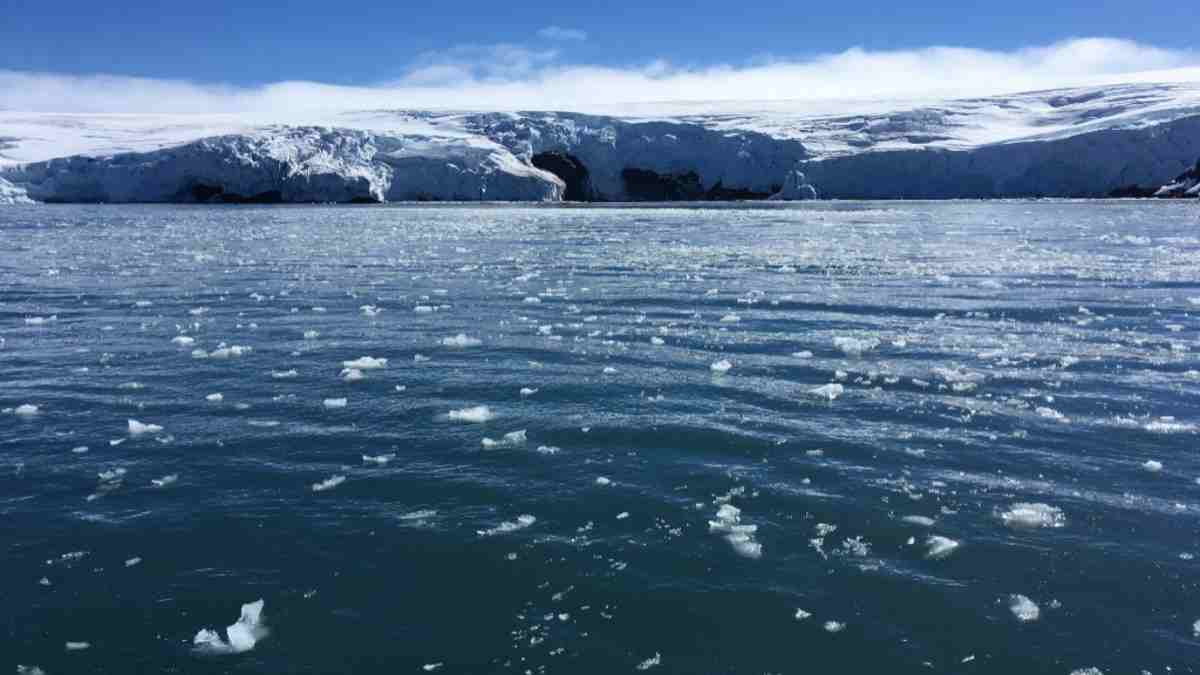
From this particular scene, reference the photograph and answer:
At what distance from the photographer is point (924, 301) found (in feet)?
53.2

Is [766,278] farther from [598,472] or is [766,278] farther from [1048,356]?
[598,472]

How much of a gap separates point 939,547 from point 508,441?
12.4 feet

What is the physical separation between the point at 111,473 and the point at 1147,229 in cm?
3510

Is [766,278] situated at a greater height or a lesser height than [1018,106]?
lesser

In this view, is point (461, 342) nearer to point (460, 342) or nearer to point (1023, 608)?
point (460, 342)

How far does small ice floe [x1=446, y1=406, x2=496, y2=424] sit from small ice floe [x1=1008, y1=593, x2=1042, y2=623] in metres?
5.05

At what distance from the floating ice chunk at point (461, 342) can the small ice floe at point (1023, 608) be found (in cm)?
847

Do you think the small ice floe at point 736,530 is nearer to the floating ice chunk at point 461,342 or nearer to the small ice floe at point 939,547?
the small ice floe at point 939,547

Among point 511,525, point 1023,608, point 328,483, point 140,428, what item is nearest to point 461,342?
point 140,428

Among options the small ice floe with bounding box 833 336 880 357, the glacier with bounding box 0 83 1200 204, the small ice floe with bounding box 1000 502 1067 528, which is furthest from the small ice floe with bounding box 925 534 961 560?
the glacier with bounding box 0 83 1200 204

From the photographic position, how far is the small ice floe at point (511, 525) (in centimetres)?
638

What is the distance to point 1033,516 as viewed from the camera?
6547 mm

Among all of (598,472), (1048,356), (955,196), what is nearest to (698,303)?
(1048,356)

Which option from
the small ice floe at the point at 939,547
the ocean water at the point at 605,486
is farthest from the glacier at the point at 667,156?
the small ice floe at the point at 939,547
